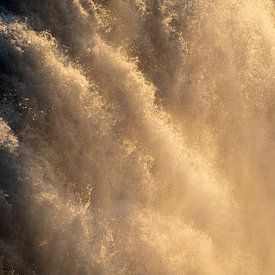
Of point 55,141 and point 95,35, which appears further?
point 95,35

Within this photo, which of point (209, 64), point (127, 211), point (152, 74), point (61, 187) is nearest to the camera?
point (61, 187)

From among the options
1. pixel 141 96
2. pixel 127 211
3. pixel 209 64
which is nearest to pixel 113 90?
pixel 141 96

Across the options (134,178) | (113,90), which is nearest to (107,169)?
(134,178)

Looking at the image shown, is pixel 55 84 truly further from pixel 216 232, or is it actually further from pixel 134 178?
pixel 216 232

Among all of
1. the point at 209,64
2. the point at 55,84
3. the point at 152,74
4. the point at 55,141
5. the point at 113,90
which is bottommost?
the point at 55,141

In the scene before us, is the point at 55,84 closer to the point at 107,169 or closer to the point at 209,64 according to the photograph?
the point at 107,169

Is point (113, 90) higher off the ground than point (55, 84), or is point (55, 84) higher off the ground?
point (113, 90)

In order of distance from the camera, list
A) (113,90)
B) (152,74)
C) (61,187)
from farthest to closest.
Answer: (152,74)
(113,90)
(61,187)
